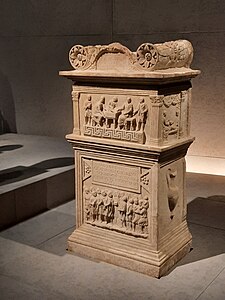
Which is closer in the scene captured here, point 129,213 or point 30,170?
point 129,213

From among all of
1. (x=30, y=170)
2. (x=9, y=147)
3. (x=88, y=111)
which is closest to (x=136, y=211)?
(x=88, y=111)

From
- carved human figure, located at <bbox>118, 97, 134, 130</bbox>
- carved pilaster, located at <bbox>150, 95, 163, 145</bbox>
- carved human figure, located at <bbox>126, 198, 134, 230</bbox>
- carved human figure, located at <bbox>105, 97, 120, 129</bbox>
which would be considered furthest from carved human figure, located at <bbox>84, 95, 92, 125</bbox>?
carved human figure, located at <bbox>126, 198, 134, 230</bbox>

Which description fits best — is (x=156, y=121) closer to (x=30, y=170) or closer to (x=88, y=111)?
(x=88, y=111)

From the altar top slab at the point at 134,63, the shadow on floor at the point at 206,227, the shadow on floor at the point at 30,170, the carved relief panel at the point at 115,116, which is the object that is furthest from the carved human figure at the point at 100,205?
the shadow on floor at the point at 30,170

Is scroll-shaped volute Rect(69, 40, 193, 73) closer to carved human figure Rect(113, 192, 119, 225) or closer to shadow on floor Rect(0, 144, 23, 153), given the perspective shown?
carved human figure Rect(113, 192, 119, 225)

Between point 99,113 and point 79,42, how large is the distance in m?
3.81

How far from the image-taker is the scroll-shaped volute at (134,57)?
3.22 m

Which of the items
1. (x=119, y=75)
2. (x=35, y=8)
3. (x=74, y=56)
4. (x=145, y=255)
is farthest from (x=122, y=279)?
(x=35, y=8)

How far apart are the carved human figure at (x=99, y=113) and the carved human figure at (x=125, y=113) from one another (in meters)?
0.15

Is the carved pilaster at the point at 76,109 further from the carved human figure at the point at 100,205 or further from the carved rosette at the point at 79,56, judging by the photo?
the carved human figure at the point at 100,205

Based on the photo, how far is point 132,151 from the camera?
11.2 feet

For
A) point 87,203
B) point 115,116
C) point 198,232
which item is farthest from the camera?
point 198,232

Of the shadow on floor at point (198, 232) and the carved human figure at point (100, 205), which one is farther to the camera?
the shadow on floor at point (198, 232)

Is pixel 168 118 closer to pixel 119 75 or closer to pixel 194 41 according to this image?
pixel 119 75
